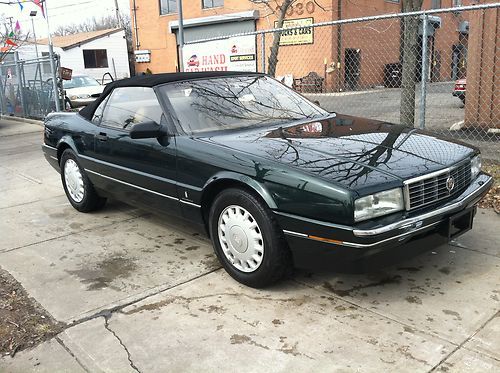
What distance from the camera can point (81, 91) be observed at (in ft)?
59.0

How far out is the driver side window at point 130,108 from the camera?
13.9 feet

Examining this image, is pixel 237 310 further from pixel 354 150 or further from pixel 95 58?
pixel 95 58

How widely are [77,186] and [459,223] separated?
3.92 metres

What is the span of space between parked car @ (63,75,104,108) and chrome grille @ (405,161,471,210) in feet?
49.3

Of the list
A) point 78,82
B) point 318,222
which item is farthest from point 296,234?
point 78,82

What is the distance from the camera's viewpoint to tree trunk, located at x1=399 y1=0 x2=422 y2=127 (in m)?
7.16

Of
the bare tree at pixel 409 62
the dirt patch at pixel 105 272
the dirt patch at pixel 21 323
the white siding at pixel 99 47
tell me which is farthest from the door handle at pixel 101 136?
the white siding at pixel 99 47

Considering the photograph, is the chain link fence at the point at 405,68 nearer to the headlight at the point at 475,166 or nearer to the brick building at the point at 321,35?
the brick building at the point at 321,35

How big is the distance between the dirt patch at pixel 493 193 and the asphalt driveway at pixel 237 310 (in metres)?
0.37

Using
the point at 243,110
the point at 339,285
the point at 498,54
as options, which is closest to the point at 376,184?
the point at 339,285

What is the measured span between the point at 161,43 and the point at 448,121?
79.8 feet

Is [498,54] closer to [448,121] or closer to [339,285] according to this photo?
[448,121]

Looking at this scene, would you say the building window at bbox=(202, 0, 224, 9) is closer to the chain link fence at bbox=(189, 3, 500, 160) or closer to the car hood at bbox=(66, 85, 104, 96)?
the chain link fence at bbox=(189, 3, 500, 160)

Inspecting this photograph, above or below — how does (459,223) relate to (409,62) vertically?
below
